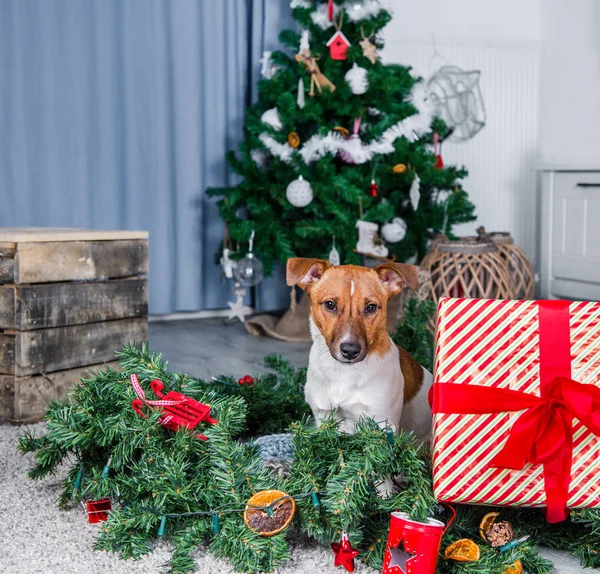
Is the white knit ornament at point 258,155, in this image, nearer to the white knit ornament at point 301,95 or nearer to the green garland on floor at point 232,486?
the white knit ornament at point 301,95

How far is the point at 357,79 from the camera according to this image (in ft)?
13.4

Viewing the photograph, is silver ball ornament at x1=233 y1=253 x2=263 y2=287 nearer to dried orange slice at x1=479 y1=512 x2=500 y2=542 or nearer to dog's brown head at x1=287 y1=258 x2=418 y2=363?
dog's brown head at x1=287 y1=258 x2=418 y2=363

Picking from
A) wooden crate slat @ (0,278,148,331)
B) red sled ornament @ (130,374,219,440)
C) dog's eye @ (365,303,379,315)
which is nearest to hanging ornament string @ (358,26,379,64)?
wooden crate slat @ (0,278,148,331)

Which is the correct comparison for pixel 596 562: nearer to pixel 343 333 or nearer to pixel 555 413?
pixel 555 413

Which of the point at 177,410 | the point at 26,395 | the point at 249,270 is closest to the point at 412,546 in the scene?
the point at 177,410

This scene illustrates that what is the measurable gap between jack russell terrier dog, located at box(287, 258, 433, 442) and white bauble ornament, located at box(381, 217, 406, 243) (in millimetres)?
2227

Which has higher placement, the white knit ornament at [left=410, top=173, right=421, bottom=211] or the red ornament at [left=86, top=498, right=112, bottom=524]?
the white knit ornament at [left=410, top=173, right=421, bottom=211]

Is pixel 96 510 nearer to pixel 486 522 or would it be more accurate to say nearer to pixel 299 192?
pixel 486 522

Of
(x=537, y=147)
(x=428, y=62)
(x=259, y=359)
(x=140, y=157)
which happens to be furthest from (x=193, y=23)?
(x=537, y=147)

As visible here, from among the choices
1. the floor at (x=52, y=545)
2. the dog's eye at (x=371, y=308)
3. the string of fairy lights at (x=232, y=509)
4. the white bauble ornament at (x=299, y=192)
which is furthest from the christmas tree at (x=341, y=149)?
the string of fairy lights at (x=232, y=509)

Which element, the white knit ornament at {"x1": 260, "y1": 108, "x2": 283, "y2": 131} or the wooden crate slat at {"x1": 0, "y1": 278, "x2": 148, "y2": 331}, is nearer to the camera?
the wooden crate slat at {"x1": 0, "y1": 278, "x2": 148, "y2": 331}

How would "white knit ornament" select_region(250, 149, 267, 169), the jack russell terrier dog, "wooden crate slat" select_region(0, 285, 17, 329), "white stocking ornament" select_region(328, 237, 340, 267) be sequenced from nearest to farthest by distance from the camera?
the jack russell terrier dog
"wooden crate slat" select_region(0, 285, 17, 329)
"white stocking ornament" select_region(328, 237, 340, 267)
"white knit ornament" select_region(250, 149, 267, 169)

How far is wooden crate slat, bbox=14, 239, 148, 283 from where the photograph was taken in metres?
2.58

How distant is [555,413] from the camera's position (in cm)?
152
